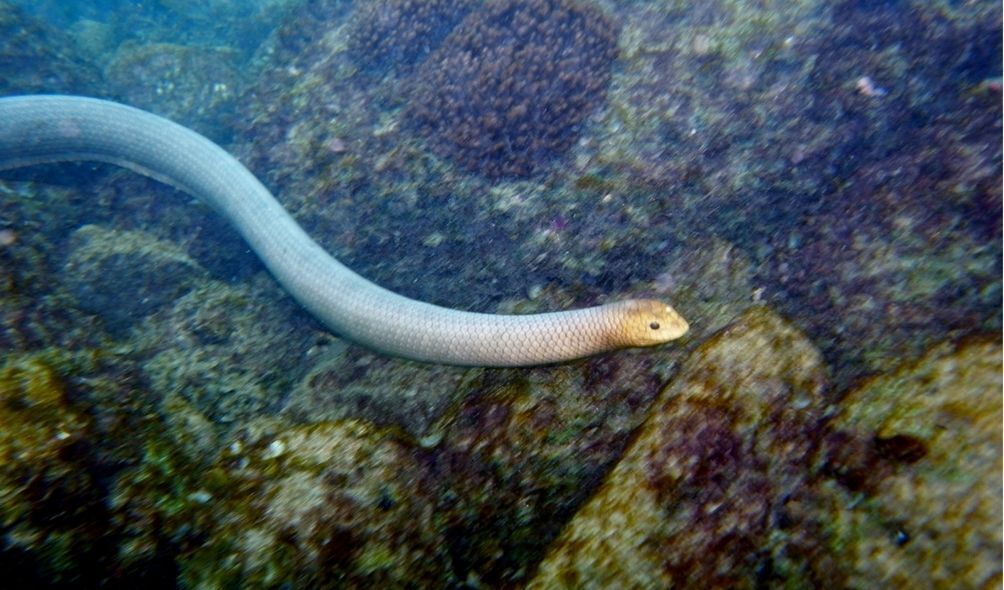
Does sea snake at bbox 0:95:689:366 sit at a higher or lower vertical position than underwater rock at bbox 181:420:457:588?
higher

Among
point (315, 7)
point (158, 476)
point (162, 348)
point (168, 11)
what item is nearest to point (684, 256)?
point (158, 476)

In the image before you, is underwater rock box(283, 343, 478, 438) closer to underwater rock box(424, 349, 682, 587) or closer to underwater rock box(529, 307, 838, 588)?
underwater rock box(424, 349, 682, 587)

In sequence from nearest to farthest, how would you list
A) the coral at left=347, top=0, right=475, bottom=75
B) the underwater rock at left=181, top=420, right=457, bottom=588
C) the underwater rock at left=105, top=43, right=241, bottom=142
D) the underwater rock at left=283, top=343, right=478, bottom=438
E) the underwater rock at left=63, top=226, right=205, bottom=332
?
the underwater rock at left=181, top=420, right=457, bottom=588
the underwater rock at left=283, top=343, right=478, bottom=438
the underwater rock at left=63, top=226, right=205, bottom=332
the coral at left=347, top=0, right=475, bottom=75
the underwater rock at left=105, top=43, right=241, bottom=142

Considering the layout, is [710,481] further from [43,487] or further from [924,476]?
[43,487]

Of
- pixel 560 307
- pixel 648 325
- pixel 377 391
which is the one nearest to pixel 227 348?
pixel 377 391

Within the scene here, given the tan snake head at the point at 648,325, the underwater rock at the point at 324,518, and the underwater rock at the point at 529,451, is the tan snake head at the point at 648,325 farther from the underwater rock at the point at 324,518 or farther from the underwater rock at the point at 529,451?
the underwater rock at the point at 324,518

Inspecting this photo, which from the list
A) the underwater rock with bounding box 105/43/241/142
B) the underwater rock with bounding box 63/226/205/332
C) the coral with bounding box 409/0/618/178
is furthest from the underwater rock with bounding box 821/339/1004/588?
the underwater rock with bounding box 105/43/241/142

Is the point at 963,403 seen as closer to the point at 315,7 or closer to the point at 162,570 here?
the point at 162,570
